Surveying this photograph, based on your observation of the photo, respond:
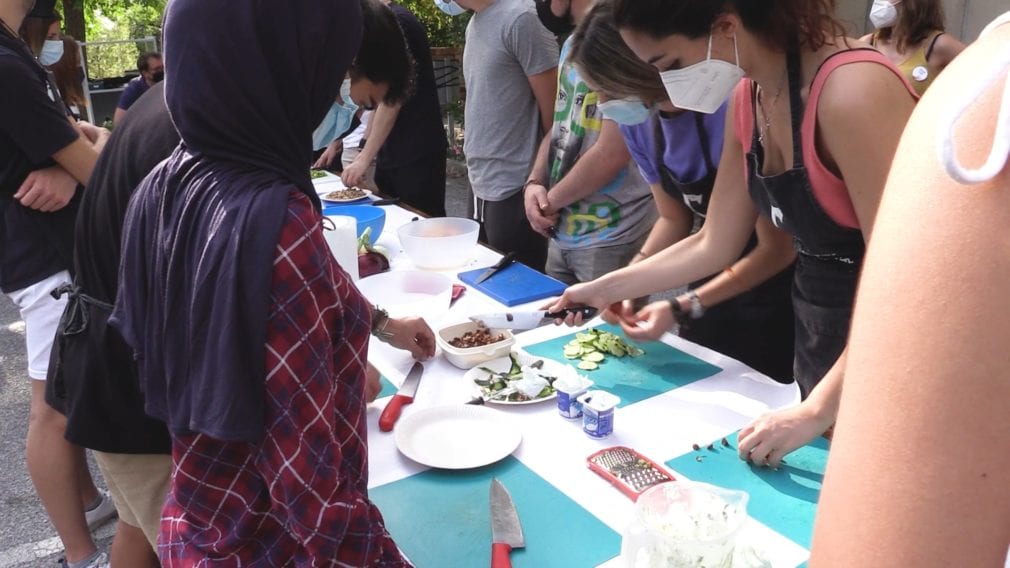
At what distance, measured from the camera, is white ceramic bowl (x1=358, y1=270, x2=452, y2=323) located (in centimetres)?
238

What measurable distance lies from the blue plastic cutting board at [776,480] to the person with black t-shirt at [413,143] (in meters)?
2.90

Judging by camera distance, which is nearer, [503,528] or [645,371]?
[503,528]

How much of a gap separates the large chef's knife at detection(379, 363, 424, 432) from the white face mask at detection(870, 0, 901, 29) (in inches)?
129

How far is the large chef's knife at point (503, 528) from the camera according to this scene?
3.90ft

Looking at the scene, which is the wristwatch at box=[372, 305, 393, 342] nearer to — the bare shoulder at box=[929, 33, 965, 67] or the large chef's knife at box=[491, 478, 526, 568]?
the large chef's knife at box=[491, 478, 526, 568]

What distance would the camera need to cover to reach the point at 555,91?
3332 millimetres

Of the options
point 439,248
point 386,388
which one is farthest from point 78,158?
point 386,388

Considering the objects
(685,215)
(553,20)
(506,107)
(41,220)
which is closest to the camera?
(41,220)

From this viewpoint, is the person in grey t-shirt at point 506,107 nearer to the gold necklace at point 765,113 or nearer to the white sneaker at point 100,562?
the gold necklace at point 765,113

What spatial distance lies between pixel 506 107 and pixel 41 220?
195cm

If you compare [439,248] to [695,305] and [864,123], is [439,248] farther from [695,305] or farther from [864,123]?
[864,123]

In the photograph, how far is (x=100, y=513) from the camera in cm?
289

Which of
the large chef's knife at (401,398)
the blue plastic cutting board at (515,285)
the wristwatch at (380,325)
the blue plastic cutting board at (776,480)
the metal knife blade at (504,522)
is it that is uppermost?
the wristwatch at (380,325)

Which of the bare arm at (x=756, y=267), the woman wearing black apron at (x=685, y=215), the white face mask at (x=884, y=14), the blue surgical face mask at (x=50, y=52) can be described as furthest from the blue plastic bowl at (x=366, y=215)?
the white face mask at (x=884, y=14)
